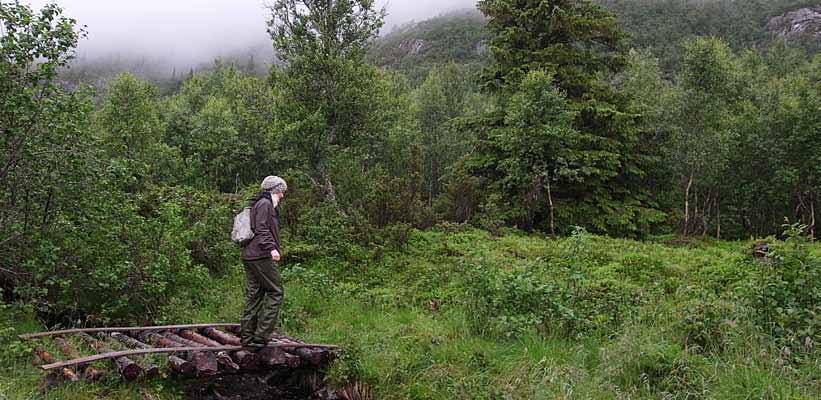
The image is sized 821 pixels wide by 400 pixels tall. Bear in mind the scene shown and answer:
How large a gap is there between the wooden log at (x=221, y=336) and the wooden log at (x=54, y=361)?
2024 millimetres

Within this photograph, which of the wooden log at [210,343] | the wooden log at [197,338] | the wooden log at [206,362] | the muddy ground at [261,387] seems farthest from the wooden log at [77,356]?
the wooden log at [197,338]

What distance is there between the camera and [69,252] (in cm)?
866

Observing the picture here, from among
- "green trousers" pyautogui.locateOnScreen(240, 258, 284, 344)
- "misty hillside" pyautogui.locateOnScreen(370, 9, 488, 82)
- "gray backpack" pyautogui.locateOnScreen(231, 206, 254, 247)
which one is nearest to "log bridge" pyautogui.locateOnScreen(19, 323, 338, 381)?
"green trousers" pyautogui.locateOnScreen(240, 258, 284, 344)

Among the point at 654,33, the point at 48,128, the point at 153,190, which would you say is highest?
the point at 654,33

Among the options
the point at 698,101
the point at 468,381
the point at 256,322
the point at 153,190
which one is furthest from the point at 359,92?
the point at 698,101

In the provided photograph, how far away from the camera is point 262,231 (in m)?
7.04

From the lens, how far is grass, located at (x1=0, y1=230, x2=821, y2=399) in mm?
5926

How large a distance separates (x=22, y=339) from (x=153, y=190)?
711cm

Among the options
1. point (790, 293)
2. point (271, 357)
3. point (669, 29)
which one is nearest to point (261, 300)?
point (271, 357)

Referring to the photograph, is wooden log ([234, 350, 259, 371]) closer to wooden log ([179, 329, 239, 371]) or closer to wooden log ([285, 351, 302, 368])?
wooden log ([179, 329, 239, 371])

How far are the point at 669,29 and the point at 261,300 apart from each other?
122 meters

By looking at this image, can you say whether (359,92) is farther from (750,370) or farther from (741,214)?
(741,214)

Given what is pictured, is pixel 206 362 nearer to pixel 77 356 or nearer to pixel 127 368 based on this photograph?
pixel 127 368

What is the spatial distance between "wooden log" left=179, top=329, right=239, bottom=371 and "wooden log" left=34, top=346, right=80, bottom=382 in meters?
1.64
